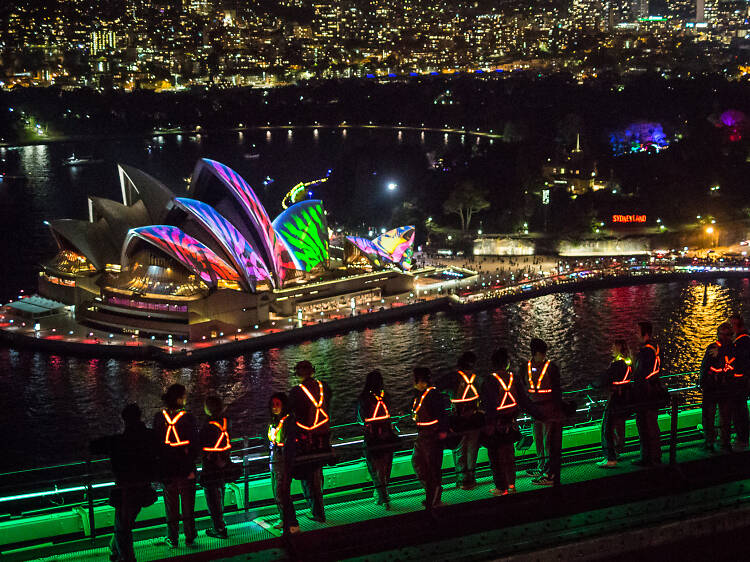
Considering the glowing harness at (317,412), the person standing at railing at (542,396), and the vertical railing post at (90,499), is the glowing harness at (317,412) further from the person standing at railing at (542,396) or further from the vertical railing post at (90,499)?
the person standing at railing at (542,396)

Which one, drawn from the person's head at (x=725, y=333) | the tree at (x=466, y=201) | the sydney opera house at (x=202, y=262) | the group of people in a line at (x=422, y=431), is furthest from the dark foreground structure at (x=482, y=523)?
the tree at (x=466, y=201)

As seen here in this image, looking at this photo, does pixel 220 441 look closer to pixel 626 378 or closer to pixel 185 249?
pixel 626 378

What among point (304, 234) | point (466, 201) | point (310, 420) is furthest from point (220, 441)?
point (466, 201)

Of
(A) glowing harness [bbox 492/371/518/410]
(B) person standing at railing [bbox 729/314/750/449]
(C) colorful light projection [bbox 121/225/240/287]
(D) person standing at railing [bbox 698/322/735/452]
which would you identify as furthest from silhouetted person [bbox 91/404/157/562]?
(C) colorful light projection [bbox 121/225/240/287]

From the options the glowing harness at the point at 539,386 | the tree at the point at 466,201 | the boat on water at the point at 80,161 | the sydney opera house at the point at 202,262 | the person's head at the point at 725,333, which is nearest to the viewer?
the glowing harness at the point at 539,386

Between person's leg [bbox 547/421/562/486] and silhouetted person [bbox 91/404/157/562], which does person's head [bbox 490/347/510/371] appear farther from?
silhouetted person [bbox 91/404/157/562]
